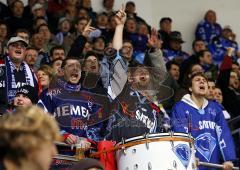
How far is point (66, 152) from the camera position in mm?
5996

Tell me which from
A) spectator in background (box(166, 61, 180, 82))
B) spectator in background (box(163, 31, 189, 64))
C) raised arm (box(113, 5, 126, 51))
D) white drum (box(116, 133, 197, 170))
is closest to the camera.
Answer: white drum (box(116, 133, 197, 170))

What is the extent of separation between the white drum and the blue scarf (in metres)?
1.56

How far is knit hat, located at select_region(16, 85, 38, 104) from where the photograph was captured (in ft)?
21.1

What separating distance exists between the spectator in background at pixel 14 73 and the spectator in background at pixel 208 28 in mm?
6516

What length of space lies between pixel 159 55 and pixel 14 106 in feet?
7.47

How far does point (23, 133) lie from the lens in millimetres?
2594

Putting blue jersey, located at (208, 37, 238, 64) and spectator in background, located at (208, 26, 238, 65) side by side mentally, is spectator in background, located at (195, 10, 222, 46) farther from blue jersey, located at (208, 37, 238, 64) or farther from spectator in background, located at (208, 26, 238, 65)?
blue jersey, located at (208, 37, 238, 64)

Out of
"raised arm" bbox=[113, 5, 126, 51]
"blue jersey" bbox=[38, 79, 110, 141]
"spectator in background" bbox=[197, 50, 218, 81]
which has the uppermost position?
"spectator in background" bbox=[197, 50, 218, 81]

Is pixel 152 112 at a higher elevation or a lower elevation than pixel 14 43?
lower

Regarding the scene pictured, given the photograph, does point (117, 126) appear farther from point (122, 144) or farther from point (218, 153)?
point (218, 153)

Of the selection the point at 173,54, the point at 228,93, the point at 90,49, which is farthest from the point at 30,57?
the point at 173,54

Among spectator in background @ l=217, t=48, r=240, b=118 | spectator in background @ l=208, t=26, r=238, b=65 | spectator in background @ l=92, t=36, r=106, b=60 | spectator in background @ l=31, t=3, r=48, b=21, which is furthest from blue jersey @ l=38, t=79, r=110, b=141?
spectator in background @ l=208, t=26, r=238, b=65

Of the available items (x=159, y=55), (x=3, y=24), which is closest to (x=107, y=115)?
(x=159, y=55)

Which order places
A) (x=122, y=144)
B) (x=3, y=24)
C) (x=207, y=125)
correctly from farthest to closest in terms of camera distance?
1. (x=3, y=24)
2. (x=207, y=125)
3. (x=122, y=144)
